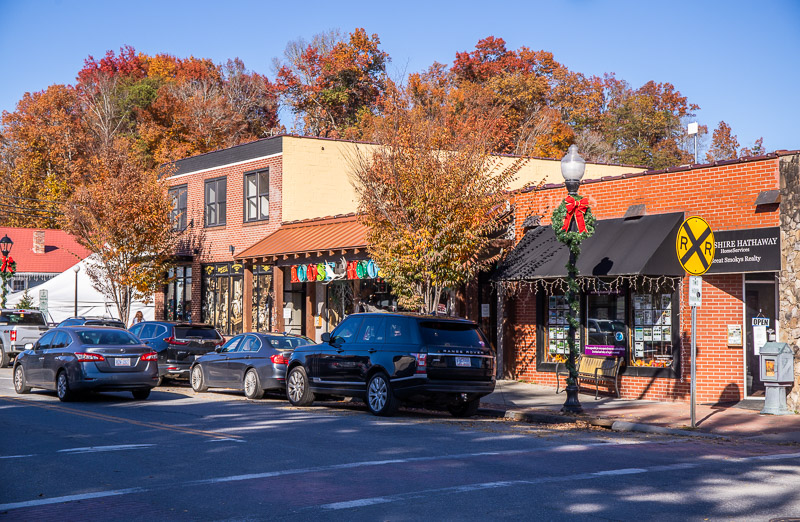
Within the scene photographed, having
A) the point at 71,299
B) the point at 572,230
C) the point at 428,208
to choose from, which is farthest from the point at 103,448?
the point at 71,299

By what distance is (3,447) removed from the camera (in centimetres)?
1198

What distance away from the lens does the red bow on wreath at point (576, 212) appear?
17.2 metres

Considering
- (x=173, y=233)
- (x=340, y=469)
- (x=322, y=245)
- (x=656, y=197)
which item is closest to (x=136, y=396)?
(x=322, y=245)

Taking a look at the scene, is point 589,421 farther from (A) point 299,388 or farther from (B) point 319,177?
(B) point 319,177

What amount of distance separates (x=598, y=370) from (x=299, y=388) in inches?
271

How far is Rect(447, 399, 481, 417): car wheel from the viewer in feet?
55.8

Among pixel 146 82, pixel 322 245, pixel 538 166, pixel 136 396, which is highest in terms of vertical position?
pixel 146 82

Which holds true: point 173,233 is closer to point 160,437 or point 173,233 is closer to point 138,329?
point 138,329

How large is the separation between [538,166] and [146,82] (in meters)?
36.9

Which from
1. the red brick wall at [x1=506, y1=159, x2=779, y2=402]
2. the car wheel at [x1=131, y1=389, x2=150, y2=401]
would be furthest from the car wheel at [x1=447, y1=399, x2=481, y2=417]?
the car wheel at [x1=131, y1=389, x2=150, y2=401]

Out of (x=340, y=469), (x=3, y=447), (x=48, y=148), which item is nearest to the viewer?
(x=340, y=469)

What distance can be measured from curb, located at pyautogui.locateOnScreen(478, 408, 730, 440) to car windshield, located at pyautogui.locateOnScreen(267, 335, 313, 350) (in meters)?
4.88

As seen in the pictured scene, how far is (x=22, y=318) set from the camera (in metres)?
31.9

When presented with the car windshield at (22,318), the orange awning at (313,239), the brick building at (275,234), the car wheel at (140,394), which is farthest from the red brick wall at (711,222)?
the car windshield at (22,318)
